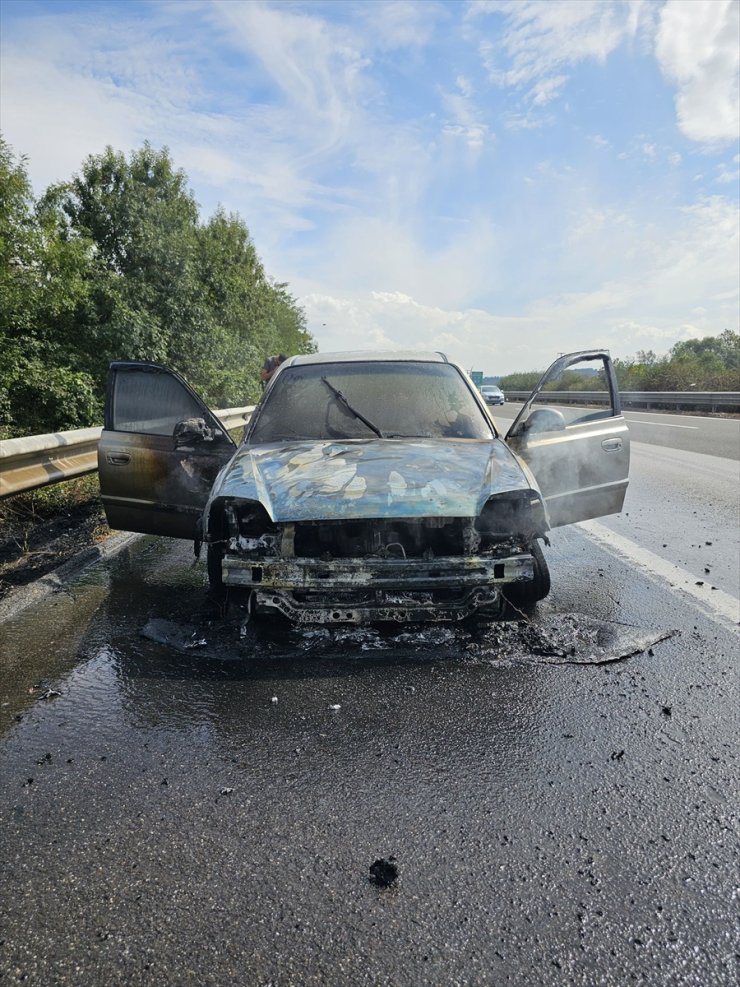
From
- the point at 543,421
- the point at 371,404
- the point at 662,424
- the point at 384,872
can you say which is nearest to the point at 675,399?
the point at 662,424

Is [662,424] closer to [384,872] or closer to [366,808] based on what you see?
[366,808]

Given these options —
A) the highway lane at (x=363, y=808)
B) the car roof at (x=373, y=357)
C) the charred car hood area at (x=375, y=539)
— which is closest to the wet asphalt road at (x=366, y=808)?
the highway lane at (x=363, y=808)

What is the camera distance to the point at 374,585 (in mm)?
3039

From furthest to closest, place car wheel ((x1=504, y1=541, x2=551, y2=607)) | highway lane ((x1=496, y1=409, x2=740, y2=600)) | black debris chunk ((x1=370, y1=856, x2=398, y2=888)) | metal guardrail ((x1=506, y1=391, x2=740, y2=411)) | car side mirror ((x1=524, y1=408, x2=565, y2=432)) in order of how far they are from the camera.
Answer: metal guardrail ((x1=506, y1=391, x2=740, y2=411)), highway lane ((x1=496, y1=409, x2=740, y2=600)), car side mirror ((x1=524, y1=408, x2=565, y2=432)), car wheel ((x1=504, y1=541, x2=551, y2=607)), black debris chunk ((x1=370, y1=856, x2=398, y2=888))

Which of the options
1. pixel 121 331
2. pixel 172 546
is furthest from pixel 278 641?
pixel 121 331

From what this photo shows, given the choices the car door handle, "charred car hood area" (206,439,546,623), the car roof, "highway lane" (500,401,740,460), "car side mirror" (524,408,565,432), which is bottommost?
"highway lane" (500,401,740,460)

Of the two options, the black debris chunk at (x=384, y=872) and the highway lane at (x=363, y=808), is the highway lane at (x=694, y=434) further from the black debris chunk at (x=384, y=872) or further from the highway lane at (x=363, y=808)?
the black debris chunk at (x=384, y=872)

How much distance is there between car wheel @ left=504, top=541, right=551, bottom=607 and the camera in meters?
3.37

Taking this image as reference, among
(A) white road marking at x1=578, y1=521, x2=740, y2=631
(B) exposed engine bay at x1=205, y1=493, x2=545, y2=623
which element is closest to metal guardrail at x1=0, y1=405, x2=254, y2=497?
(B) exposed engine bay at x1=205, y1=493, x2=545, y2=623

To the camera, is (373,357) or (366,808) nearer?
(366,808)

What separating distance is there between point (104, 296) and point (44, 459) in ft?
42.4

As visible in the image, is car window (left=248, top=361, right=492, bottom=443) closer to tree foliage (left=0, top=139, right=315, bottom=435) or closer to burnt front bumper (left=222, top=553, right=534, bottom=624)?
burnt front bumper (left=222, top=553, right=534, bottom=624)

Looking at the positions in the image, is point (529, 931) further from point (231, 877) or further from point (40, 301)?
point (40, 301)

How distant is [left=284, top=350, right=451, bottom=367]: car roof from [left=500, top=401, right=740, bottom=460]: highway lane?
865 cm
